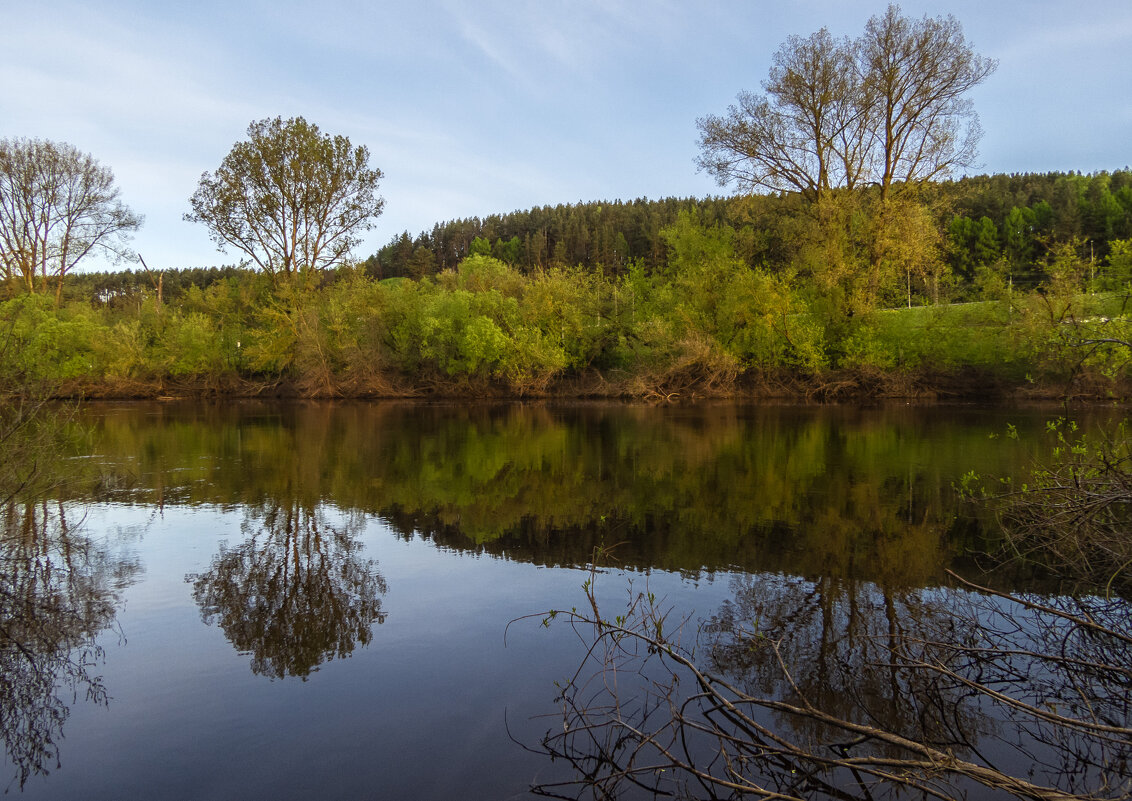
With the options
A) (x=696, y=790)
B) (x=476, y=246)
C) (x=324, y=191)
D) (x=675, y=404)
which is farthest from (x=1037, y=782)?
(x=476, y=246)

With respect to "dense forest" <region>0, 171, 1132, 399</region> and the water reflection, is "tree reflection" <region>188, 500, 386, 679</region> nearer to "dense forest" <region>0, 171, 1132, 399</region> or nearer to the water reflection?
the water reflection

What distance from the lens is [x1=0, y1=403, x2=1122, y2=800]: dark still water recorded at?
4.46 metres

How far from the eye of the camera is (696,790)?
3.93 metres

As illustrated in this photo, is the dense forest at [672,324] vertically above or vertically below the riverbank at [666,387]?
above

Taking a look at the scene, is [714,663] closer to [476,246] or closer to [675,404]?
[675,404]

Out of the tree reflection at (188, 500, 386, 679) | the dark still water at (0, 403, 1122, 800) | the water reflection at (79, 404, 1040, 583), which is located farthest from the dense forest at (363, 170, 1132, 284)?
the tree reflection at (188, 500, 386, 679)

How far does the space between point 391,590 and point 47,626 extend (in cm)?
325

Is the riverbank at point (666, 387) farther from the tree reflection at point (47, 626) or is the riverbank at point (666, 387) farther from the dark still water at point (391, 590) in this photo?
the tree reflection at point (47, 626)

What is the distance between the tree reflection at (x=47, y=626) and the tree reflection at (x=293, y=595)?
1.04 metres

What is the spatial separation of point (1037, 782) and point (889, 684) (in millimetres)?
1267

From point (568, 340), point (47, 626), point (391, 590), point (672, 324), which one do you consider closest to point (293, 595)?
point (391, 590)

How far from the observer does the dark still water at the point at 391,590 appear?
446cm

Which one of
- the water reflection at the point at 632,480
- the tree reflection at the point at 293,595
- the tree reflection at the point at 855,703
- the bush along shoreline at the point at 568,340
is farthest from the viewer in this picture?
the bush along shoreline at the point at 568,340

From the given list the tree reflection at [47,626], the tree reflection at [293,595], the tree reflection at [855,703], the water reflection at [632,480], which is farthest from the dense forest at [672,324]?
the tree reflection at [293,595]
